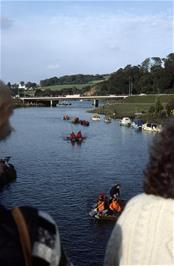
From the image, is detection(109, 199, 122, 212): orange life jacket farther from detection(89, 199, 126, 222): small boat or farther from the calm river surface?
the calm river surface

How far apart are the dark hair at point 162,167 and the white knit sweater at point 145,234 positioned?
0.06 metres

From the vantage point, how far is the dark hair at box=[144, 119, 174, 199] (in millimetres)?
3064

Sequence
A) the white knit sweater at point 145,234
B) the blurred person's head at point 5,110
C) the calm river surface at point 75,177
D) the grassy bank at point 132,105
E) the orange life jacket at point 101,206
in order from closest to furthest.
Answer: the blurred person's head at point 5,110, the white knit sweater at point 145,234, the calm river surface at point 75,177, the orange life jacket at point 101,206, the grassy bank at point 132,105

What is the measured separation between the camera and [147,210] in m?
3.12

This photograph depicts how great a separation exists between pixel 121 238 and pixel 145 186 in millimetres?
345

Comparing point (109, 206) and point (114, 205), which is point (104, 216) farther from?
point (114, 205)

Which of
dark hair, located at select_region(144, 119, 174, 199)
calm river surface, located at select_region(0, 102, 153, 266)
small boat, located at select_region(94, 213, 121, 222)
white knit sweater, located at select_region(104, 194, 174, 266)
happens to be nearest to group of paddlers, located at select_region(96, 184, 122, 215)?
small boat, located at select_region(94, 213, 121, 222)

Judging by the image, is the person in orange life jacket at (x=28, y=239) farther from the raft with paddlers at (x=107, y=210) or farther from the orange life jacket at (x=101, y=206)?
the orange life jacket at (x=101, y=206)

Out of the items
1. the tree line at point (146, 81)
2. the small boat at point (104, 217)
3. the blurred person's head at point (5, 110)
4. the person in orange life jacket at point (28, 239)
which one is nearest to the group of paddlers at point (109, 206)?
the small boat at point (104, 217)

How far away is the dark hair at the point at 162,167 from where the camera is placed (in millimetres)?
3064

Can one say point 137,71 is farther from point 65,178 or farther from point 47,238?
point 47,238

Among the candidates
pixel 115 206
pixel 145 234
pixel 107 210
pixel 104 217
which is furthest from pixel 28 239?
pixel 115 206

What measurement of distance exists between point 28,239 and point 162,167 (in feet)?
3.26

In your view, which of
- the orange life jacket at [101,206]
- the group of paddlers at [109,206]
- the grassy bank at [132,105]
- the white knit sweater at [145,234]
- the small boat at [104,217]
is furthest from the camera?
the grassy bank at [132,105]
